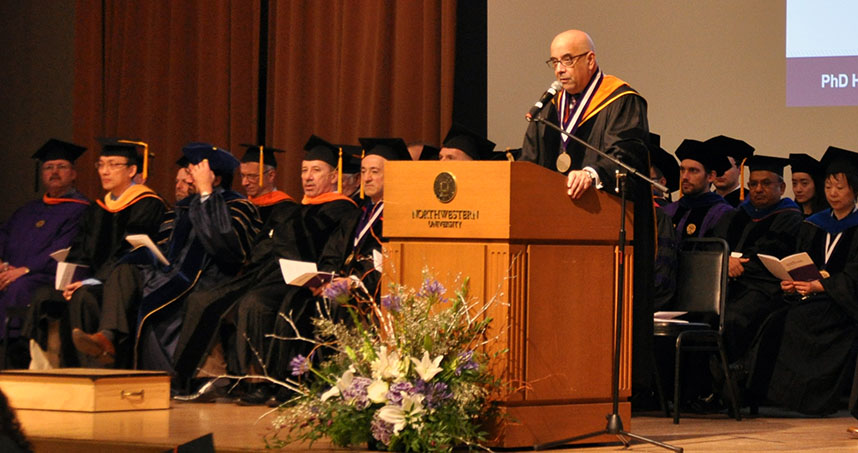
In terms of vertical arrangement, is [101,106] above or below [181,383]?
above

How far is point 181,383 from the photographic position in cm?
672

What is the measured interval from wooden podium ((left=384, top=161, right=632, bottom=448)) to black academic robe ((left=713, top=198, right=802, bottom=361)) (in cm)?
234

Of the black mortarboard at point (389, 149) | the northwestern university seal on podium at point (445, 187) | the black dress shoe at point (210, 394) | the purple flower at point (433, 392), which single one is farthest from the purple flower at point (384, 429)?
the black mortarboard at point (389, 149)

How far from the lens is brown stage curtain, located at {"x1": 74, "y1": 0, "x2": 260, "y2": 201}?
9.83 meters

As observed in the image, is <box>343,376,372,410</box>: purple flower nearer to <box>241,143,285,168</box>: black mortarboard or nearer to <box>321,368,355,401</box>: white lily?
<box>321,368,355,401</box>: white lily

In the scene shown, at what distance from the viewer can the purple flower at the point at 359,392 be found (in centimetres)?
401

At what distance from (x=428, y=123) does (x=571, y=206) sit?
15.2ft

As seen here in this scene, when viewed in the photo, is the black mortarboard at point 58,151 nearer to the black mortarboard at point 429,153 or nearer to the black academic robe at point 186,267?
the black academic robe at point 186,267

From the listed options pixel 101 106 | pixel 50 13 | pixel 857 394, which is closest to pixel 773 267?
pixel 857 394

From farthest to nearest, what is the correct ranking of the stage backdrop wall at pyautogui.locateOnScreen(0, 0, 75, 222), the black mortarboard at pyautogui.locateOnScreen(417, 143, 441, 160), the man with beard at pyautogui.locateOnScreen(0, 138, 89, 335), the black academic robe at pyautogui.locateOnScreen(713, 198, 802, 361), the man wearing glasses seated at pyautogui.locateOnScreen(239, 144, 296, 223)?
the stage backdrop wall at pyautogui.locateOnScreen(0, 0, 75, 222) → the man wearing glasses seated at pyautogui.locateOnScreen(239, 144, 296, 223) → the man with beard at pyautogui.locateOnScreen(0, 138, 89, 335) → the black mortarboard at pyautogui.locateOnScreen(417, 143, 441, 160) → the black academic robe at pyautogui.locateOnScreen(713, 198, 802, 361)

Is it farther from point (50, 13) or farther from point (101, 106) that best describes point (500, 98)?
point (50, 13)

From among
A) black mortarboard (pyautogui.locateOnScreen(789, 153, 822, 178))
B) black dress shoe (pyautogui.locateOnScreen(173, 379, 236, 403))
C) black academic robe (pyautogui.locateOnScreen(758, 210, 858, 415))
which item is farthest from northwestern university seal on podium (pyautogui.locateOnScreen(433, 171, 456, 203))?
black mortarboard (pyautogui.locateOnScreen(789, 153, 822, 178))

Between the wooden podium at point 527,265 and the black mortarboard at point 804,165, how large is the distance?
2.96 m

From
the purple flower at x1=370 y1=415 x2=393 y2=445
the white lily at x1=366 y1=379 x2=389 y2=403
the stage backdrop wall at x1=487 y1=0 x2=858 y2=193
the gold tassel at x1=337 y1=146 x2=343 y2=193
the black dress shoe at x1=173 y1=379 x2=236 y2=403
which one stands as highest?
the stage backdrop wall at x1=487 y1=0 x2=858 y2=193
